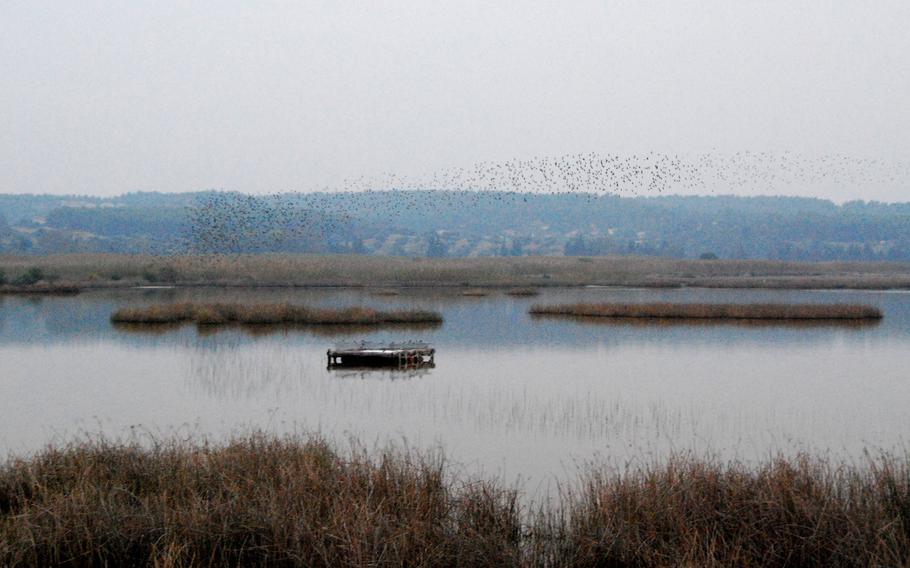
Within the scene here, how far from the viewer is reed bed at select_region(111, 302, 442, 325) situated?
→ 40312mm

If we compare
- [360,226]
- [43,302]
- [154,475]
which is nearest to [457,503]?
[154,475]

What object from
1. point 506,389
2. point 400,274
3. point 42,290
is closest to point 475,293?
point 400,274

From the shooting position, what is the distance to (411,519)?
9992 mm

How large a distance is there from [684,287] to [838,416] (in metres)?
53.5

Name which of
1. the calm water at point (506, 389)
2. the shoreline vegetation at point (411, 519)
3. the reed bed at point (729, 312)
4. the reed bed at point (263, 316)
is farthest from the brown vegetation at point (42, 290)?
the shoreline vegetation at point (411, 519)

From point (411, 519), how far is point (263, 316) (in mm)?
31372

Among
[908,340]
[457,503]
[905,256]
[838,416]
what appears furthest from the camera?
[905,256]

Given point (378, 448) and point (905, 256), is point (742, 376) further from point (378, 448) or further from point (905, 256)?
point (905, 256)

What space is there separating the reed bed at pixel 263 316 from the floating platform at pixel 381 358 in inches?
437

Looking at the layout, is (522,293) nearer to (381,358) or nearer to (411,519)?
(381,358)

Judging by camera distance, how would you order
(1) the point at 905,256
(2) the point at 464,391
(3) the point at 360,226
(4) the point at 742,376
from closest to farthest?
(2) the point at 464,391 < (4) the point at 742,376 < (1) the point at 905,256 < (3) the point at 360,226

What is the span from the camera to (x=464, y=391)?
2350 centimetres

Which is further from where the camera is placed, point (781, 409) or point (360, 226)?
point (360, 226)

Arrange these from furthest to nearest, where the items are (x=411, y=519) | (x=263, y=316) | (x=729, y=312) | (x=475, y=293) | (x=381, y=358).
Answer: (x=475, y=293)
(x=729, y=312)
(x=263, y=316)
(x=381, y=358)
(x=411, y=519)
